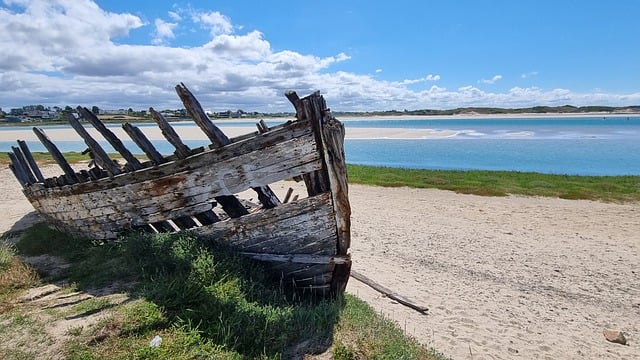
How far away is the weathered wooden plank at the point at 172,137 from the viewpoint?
501 centimetres

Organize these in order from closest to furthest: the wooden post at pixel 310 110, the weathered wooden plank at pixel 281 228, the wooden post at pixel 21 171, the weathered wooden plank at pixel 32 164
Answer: the wooden post at pixel 310 110
the weathered wooden plank at pixel 281 228
the weathered wooden plank at pixel 32 164
the wooden post at pixel 21 171

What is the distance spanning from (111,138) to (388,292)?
5188mm

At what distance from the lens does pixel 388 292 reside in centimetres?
736

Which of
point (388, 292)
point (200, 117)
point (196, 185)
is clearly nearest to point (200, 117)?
point (200, 117)

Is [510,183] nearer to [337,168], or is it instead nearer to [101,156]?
[337,168]

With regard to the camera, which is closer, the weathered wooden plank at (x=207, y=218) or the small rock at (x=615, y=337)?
the weathered wooden plank at (x=207, y=218)

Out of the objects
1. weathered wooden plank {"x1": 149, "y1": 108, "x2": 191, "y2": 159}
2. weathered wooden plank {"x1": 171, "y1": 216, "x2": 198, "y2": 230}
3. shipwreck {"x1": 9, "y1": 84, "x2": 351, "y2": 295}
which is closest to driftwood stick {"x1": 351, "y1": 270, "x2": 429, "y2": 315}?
shipwreck {"x1": 9, "y1": 84, "x2": 351, "y2": 295}

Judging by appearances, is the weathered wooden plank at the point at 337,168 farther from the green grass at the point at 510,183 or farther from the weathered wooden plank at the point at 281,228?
the green grass at the point at 510,183

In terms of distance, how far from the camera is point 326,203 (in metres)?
4.93

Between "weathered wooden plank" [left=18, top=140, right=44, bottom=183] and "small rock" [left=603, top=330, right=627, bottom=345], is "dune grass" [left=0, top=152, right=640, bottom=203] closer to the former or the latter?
"small rock" [left=603, top=330, right=627, bottom=345]

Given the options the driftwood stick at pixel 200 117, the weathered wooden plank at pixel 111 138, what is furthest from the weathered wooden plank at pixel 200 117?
the weathered wooden plank at pixel 111 138

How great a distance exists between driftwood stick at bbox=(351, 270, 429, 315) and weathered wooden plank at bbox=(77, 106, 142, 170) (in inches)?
175

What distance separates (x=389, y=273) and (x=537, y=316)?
2842 millimetres

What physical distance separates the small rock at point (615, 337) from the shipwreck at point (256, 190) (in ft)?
14.0
